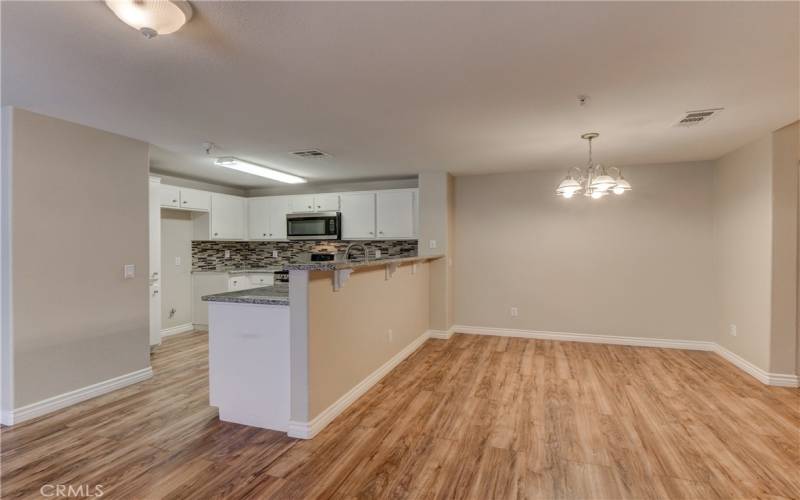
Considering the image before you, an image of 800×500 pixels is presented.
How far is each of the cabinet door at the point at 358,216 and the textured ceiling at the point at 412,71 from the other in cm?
202

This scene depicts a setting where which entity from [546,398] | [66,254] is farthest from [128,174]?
[546,398]

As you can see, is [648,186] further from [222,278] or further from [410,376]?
[222,278]

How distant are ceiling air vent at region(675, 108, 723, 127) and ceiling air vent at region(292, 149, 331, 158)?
3.19m

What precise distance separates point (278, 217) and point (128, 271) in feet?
9.25

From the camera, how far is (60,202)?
303cm

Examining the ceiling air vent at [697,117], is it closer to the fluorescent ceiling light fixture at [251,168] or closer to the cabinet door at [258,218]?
the fluorescent ceiling light fixture at [251,168]

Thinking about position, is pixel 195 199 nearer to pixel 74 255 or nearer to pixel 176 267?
pixel 176 267

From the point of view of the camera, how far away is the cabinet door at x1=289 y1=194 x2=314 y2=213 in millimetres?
5988

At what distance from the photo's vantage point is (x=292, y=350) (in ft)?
8.54

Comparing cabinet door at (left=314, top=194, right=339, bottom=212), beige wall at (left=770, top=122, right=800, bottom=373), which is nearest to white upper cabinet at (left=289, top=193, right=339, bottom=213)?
cabinet door at (left=314, top=194, right=339, bottom=212)

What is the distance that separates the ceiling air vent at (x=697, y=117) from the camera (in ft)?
9.30

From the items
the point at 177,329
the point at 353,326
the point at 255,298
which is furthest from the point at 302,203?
the point at 255,298

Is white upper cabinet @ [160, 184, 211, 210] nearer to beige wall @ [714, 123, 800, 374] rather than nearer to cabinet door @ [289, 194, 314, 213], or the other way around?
cabinet door @ [289, 194, 314, 213]

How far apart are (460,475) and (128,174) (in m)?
3.70
